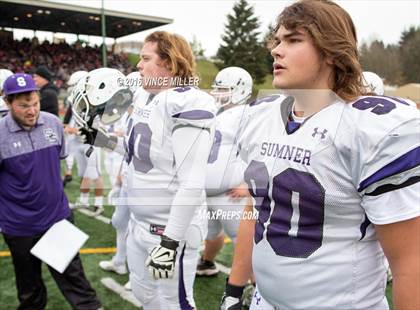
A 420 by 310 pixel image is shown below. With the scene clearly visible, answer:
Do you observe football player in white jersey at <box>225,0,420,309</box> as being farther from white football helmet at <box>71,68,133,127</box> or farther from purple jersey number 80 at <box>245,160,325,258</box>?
white football helmet at <box>71,68,133,127</box>

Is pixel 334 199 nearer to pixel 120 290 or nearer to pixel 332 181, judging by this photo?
pixel 332 181

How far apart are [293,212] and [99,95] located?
4.25 feet

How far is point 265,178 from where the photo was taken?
4.29ft

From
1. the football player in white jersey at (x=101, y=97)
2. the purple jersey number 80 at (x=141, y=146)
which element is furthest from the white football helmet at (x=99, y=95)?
the purple jersey number 80 at (x=141, y=146)

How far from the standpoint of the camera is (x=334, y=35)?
117 centimetres

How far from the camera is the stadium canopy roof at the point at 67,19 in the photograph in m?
14.9

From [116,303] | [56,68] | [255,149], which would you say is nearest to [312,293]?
[255,149]

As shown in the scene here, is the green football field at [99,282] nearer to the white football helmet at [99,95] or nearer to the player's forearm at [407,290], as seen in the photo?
the white football helmet at [99,95]

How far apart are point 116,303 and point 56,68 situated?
22.8 m

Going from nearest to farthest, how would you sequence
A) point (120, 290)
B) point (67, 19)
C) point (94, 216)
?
point (120, 290), point (94, 216), point (67, 19)

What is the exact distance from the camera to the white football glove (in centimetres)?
175

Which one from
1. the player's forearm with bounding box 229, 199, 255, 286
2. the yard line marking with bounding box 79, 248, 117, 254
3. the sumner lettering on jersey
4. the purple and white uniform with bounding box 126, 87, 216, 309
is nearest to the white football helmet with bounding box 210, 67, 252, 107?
the purple and white uniform with bounding box 126, 87, 216, 309

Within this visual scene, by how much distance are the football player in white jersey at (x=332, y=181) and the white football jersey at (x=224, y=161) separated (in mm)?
1865

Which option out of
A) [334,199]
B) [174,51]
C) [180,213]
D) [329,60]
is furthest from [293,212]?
[174,51]
